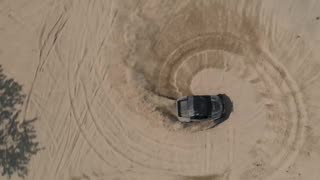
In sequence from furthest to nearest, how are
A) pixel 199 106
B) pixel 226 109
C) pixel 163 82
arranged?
pixel 163 82 → pixel 226 109 → pixel 199 106

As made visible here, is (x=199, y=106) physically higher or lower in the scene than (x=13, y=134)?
higher

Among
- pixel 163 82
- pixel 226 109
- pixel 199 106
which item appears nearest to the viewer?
pixel 199 106

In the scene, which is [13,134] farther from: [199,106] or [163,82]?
[199,106]

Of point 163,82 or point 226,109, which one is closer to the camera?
point 226,109

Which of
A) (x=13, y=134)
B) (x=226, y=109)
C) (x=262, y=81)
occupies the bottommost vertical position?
Answer: (x=13, y=134)

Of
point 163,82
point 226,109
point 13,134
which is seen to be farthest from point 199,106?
point 13,134

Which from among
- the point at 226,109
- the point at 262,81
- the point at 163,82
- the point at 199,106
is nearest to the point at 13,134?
the point at 163,82

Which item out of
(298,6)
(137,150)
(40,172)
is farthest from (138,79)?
(298,6)
